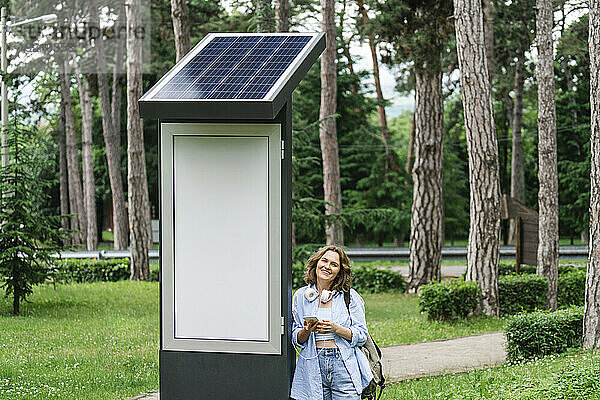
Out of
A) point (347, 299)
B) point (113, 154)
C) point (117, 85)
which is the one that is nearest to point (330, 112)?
point (113, 154)

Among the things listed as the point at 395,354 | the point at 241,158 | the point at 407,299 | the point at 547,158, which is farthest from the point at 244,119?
the point at 407,299

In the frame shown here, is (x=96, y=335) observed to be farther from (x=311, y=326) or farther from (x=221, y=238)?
(x=311, y=326)

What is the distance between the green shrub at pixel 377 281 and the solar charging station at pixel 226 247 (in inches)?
547

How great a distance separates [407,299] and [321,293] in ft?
40.6

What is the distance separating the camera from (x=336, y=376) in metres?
6.43

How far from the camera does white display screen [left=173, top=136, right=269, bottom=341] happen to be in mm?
6578

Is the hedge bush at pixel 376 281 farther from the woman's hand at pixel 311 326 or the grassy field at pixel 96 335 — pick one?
the woman's hand at pixel 311 326

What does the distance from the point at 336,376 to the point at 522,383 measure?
6.51 feet

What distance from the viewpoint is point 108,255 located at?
3148 centimetres

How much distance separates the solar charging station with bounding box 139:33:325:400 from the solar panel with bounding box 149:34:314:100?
0.07ft

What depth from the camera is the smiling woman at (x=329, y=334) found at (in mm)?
6414

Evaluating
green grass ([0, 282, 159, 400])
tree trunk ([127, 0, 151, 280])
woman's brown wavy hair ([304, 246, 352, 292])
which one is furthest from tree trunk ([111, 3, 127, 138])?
woman's brown wavy hair ([304, 246, 352, 292])

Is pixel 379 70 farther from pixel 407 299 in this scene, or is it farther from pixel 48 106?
pixel 407 299

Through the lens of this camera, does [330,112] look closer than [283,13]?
No
